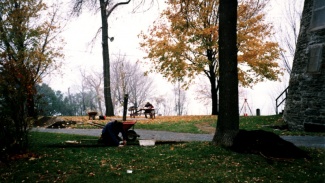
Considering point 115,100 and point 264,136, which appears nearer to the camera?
point 264,136

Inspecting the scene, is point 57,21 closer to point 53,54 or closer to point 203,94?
point 53,54

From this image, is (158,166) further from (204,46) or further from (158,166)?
(204,46)

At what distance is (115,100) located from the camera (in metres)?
56.9

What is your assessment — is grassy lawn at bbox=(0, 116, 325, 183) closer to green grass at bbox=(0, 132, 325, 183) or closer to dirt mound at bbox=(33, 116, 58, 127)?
green grass at bbox=(0, 132, 325, 183)

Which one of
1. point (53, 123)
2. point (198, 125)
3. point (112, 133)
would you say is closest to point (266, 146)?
point (112, 133)

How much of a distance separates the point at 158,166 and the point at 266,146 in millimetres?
3135

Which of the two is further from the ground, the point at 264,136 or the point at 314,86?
the point at 314,86

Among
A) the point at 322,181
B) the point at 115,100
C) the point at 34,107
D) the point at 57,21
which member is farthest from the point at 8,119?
the point at 115,100

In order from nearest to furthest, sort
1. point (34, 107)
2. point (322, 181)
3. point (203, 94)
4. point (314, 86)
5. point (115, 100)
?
point (322, 181)
point (34, 107)
point (314, 86)
point (115, 100)
point (203, 94)

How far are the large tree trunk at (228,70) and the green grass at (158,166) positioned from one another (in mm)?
776

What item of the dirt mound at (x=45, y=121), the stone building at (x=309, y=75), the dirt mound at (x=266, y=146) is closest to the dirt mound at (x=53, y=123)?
the dirt mound at (x=45, y=121)

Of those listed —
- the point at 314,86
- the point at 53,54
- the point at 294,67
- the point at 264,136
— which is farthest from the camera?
the point at 53,54

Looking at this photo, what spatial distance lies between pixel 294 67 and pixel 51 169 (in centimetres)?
1501

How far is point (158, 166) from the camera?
6566 mm
